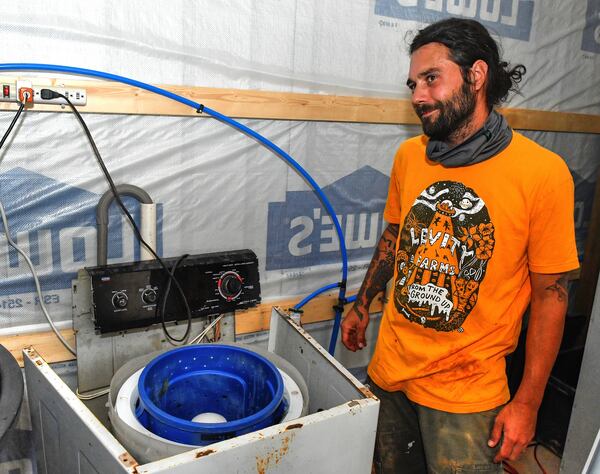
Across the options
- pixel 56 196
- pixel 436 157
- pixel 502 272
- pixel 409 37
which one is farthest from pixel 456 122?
pixel 56 196

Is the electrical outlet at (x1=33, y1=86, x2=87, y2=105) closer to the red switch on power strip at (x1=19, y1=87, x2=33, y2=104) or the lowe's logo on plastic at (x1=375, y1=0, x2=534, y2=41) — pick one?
the red switch on power strip at (x1=19, y1=87, x2=33, y2=104)

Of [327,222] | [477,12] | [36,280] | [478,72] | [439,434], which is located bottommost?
[439,434]

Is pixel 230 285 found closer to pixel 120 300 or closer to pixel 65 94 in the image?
pixel 120 300

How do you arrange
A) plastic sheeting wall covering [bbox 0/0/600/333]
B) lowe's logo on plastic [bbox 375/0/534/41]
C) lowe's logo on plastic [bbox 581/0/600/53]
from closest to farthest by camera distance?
plastic sheeting wall covering [bbox 0/0/600/333] → lowe's logo on plastic [bbox 375/0/534/41] → lowe's logo on plastic [bbox 581/0/600/53]

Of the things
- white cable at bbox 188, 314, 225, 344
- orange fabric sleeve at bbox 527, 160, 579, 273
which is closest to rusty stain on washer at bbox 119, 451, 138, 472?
white cable at bbox 188, 314, 225, 344

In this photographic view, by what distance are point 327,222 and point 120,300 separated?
0.84m

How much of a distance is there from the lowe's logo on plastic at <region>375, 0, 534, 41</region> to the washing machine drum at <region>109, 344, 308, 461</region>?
1.33 meters

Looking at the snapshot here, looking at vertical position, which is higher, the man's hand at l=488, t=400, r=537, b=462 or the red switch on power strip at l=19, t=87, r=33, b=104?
the red switch on power strip at l=19, t=87, r=33, b=104

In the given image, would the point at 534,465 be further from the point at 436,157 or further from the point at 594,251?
the point at 436,157

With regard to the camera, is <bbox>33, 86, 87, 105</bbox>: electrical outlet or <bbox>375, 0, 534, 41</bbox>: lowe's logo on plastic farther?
<bbox>375, 0, 534, 41</bbox>: lowe's logo on plastic

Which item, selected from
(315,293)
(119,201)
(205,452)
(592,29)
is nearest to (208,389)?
(205,452)

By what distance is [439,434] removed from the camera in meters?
1.33

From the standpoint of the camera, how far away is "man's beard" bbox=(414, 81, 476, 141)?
1.32 m

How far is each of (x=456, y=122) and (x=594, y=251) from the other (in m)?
2.02
